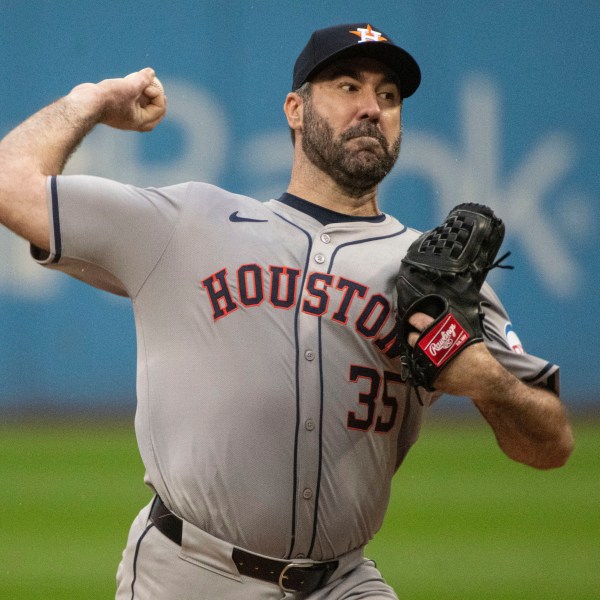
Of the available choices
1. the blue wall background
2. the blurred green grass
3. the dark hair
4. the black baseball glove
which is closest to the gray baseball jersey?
the black baseball glove

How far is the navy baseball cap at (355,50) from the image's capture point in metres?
3.31

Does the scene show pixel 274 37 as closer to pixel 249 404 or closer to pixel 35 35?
pixel 35 35

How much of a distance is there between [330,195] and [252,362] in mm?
631

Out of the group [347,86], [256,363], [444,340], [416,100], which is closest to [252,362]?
[256,363]

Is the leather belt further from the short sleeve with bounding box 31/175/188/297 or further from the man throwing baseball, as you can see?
the short sleeve with bounding box 31/175/188/297

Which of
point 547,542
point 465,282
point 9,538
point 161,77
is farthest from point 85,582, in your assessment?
point 161,77

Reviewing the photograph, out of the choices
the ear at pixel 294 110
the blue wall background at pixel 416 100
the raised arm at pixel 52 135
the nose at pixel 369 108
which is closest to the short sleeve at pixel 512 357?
the nose at pixel 369 108

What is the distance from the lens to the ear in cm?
355

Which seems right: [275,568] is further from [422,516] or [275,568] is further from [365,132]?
[422,516]

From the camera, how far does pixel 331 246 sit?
10.6 feet

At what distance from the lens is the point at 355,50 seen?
332cm

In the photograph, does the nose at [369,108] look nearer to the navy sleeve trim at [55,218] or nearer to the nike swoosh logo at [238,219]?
the nike swoosh logo at [238,219]

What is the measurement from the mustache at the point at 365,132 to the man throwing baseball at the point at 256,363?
30 cm

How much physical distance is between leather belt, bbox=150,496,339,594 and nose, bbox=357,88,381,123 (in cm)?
124
